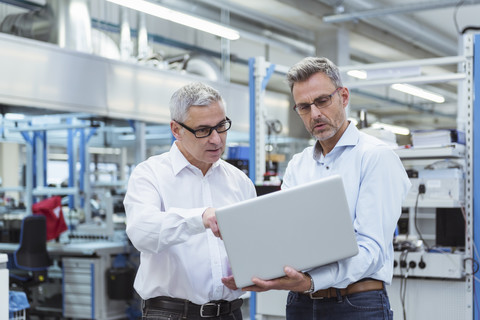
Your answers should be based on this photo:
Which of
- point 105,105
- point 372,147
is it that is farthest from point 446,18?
point 372,147

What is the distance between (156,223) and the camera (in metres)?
1.68

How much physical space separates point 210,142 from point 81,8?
4.86 meters

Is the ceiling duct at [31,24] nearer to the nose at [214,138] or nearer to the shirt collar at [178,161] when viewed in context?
the shirt collar at [178,161]

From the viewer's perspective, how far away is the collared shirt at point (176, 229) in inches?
66.2

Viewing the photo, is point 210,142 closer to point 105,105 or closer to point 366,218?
point 366,218

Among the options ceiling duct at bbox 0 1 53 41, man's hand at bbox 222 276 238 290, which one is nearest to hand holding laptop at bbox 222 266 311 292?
man's hand at bbox 222 276 238 290

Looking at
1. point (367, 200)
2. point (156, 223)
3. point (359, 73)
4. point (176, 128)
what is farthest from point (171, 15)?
point (367, 200)

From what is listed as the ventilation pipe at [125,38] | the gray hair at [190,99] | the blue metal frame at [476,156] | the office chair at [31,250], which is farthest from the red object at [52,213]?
the gray hair at [190,99]

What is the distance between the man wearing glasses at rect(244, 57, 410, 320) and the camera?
5.06ft

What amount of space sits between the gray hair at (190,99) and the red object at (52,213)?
473 centimetres

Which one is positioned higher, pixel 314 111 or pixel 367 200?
pixel 314 111

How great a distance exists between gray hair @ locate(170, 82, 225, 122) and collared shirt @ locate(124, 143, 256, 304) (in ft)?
0.45

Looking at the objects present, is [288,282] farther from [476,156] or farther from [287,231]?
[476,156]

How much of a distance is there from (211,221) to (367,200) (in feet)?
1.41
